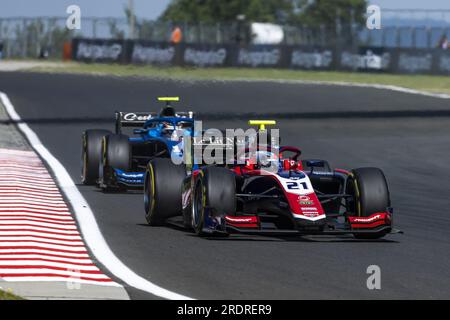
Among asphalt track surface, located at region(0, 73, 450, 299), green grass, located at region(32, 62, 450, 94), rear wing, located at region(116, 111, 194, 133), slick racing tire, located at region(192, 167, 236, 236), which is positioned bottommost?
green grass, located at region(32, 62, 450, 94)

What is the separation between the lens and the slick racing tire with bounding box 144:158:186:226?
38.9 ft

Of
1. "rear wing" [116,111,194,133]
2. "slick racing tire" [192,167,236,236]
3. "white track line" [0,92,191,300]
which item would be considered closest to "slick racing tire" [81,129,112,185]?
"white track line" [0,92,191,300]

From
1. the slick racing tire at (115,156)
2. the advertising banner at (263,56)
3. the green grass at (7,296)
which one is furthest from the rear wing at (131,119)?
the advertising banner at (263,56)

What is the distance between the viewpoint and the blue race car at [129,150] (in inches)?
588

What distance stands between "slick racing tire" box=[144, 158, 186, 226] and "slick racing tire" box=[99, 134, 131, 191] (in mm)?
2988

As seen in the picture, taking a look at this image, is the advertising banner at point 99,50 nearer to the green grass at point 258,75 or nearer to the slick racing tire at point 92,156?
the green grass at point 258,75

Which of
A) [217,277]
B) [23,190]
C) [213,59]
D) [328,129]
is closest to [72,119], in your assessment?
[328,129]

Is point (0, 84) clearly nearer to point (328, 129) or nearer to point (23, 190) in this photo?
point (328, 129)

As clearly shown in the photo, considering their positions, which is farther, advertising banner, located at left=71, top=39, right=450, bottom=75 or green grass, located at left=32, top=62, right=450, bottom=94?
advertising banner, located at left=71, top=39, right=450, bottom=75

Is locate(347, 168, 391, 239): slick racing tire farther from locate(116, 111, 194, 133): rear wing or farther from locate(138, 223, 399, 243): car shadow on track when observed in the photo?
locate(116, 111, 194, 133): rear wing

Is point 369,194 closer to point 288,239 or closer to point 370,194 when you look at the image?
point 370,194

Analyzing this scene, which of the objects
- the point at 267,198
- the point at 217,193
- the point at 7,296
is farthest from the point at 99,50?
the point at 7,296

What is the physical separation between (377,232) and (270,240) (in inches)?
37.7
